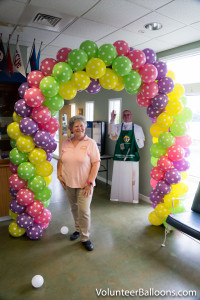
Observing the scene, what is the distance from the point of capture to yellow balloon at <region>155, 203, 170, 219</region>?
3186 mm

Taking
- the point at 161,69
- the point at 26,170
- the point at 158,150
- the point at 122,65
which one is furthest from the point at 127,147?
the point at 26,170

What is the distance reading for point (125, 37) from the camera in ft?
11.3

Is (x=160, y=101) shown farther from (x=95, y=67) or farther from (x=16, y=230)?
(x=16, y=230)

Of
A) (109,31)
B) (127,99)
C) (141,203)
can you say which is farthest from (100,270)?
(127,99)

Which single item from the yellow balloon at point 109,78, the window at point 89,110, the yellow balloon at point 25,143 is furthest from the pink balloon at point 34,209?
the window at point 89,110

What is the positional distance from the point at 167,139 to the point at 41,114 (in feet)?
5.47

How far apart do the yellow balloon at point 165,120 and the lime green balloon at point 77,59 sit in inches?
49.1

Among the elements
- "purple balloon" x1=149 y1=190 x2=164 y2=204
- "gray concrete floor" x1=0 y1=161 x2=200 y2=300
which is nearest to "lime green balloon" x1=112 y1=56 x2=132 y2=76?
"purple balloon" x1=149 y1=190 x2=164 y2=204

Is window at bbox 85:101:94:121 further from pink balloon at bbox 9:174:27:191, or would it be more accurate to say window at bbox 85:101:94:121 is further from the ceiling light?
pink balloon at bbox 9:174:27:191

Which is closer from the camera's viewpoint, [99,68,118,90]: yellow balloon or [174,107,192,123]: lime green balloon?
[99,68,118,90]: yellow balloon

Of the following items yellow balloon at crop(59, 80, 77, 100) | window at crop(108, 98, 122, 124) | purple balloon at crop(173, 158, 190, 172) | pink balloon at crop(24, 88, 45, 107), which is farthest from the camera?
window at crop(108, 98, 122, 124)

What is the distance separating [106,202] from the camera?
4.48 meters

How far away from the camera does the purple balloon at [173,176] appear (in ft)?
10.0

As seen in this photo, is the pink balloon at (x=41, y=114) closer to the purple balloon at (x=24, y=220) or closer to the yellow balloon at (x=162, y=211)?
the purple balloon at (x=24, y=220)
